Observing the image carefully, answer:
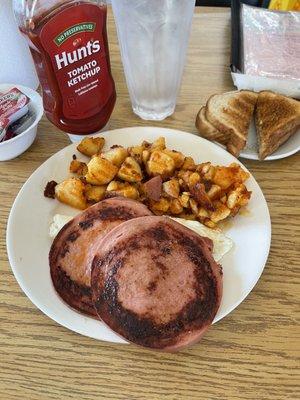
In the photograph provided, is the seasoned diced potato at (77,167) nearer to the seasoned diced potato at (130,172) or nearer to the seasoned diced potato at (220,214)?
the seasoned diced potato at (130,172)

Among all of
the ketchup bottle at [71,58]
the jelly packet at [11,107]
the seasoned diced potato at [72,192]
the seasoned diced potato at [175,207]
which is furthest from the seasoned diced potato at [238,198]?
the jelly packet at [11,107]

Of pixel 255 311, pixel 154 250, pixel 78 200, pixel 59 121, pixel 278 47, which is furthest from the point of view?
pixel 278 47

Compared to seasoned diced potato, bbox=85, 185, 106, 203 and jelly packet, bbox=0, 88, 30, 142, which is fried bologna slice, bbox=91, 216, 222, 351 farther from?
jelly packet, bbox=0, 88, 30, 142

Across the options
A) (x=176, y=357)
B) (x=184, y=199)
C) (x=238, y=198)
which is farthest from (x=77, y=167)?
(x=176, y=357)

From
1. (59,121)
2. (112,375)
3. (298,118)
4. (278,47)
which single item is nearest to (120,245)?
(112,375)

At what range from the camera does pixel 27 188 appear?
3.09 ft

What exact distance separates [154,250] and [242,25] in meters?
0.96

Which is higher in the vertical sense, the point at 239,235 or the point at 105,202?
the point at 105,202

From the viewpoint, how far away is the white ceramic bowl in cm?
103

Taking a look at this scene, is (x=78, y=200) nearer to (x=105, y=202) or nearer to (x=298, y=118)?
(x=105, y=202)

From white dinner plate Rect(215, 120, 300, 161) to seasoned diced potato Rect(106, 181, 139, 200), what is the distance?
0.99ft

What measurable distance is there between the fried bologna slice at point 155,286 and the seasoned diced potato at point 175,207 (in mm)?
164

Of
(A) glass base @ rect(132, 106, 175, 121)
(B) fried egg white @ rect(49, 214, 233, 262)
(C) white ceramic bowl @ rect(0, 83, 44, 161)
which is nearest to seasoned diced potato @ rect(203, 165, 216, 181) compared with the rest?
(B) fried egg white @ rect(49, 214, 233, 262)

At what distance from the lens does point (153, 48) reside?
1101 millimetres
